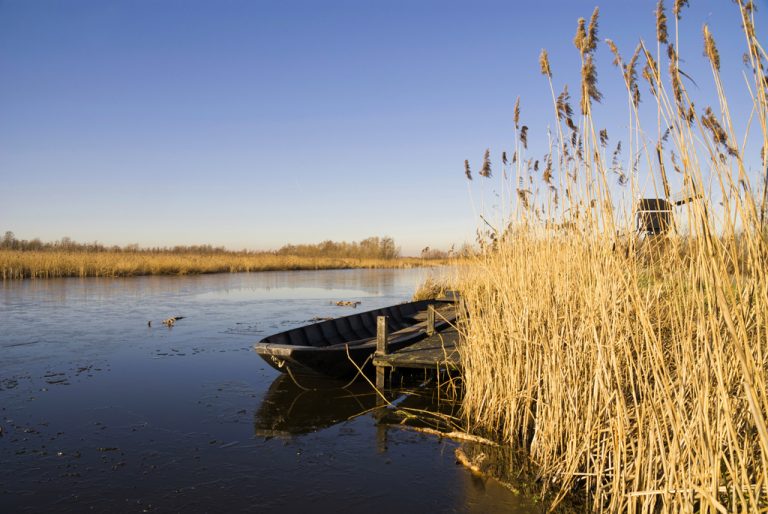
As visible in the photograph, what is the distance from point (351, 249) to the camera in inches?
1921

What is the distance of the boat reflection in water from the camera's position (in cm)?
503

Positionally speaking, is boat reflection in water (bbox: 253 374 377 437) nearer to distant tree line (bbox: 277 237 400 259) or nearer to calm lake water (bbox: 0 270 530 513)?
calm lake water (bbox: 0 270 530 513)

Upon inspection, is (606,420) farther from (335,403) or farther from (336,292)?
(336,292)

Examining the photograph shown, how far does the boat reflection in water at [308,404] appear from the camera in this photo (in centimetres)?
503

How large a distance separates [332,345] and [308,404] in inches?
45.1

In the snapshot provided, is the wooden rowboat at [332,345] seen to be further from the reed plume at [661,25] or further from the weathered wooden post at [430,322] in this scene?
the reed plume at [661,25]

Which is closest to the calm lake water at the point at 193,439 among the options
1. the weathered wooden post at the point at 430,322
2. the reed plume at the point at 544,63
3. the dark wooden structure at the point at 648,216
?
the weathered wooden post at the point at 430,322

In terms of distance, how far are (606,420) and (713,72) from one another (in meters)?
1.96

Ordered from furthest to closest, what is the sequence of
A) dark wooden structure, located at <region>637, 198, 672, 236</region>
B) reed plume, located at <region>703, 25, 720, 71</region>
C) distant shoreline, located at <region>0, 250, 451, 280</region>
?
distant shoreline, located at <region>0, 250, 451, 280</region> → dark wooden structure, located at <region>637, 198, 672, 236</region> → reed plume, located at <region>703, 25, 720, 71</region>

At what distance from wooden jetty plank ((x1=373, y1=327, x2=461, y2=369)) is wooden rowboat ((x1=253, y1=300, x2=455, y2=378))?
22 centimetres

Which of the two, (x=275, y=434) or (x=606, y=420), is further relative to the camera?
(x=275, y=434)

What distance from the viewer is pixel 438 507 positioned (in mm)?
3457

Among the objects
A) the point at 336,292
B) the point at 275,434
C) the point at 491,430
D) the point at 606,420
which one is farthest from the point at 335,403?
the point at 336,292

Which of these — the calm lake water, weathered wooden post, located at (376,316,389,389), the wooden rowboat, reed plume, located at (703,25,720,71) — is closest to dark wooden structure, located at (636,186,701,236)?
reed plume, located at (703,25,720,71)
